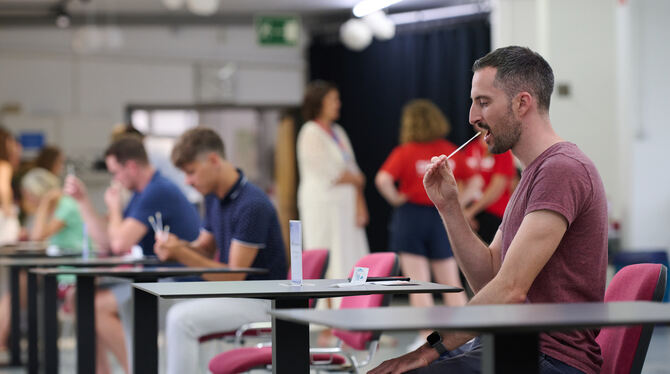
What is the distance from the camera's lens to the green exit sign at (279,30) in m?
10.1

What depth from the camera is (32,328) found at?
543 cm

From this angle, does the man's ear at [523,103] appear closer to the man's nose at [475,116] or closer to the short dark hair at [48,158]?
the man's nose at [475,116]

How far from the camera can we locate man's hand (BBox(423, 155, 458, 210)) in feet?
8.06

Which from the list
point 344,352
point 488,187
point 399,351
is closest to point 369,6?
point 488,187

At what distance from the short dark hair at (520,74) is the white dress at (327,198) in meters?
4.06

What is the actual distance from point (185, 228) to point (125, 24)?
23.1ft

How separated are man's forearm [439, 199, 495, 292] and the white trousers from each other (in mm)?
1116

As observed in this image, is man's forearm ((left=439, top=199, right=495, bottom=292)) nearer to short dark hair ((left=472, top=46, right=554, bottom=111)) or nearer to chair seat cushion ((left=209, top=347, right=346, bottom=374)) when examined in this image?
short dark hair ((left=472, top=46, right=554, bottom=111))

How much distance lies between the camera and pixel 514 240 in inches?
81.4

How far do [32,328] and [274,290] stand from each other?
11.7 ft

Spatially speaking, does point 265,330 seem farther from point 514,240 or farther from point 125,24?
point 125,24

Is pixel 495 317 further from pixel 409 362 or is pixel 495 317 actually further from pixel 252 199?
pixel 252 199

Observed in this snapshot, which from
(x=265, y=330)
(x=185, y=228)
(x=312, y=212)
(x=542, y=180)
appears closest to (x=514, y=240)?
(x=542, y=180)

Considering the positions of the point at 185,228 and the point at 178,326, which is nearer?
the point at 178,326
